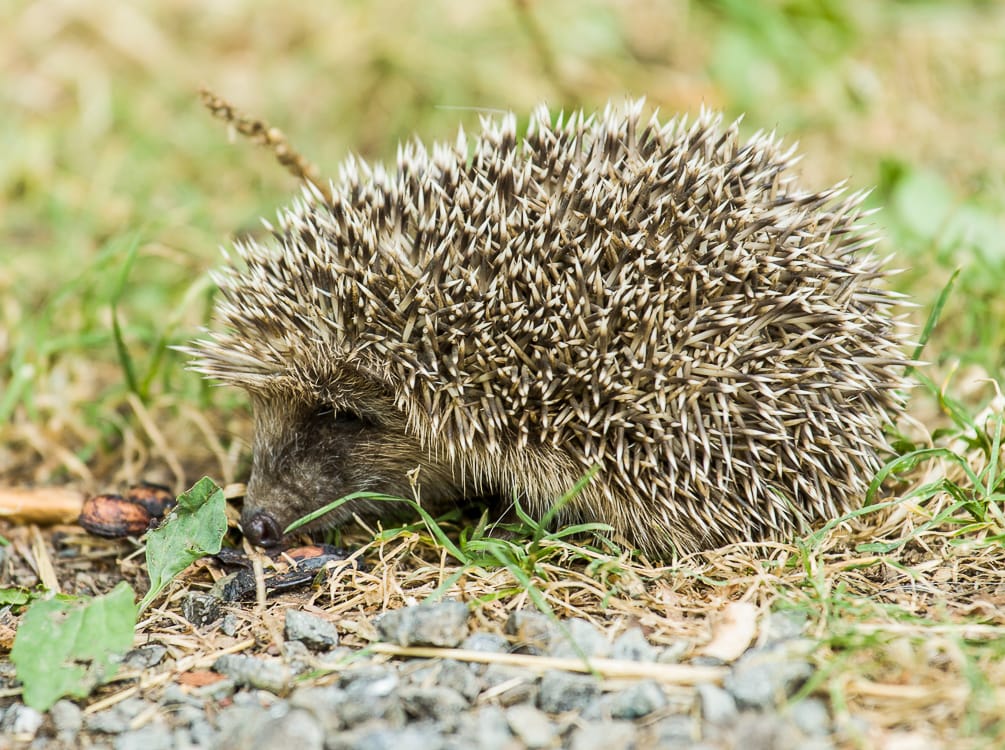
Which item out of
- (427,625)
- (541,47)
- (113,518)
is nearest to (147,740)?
(427,625)

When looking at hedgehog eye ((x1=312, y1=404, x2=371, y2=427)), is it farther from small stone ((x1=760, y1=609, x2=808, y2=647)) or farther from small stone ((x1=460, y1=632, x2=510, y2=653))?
small stone ((x1=760, y1=609, x2=808, y2=647))

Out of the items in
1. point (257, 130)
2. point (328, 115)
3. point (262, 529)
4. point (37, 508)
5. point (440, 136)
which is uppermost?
point (328, 115)

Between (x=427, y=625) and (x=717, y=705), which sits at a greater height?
(x=427, y=625)

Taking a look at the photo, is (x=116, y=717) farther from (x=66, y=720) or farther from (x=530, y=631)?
(x=530, y=631)

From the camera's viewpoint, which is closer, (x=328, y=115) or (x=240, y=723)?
(x=240, y=723)

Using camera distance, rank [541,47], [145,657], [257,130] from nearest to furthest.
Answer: [145,657] → [257,130] → [541,47]

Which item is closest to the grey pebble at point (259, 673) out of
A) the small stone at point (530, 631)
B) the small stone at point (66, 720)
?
the small stone at point (66, 720)

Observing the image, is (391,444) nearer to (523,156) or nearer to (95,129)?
(523,156)

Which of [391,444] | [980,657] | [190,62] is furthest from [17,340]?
[980,657]
